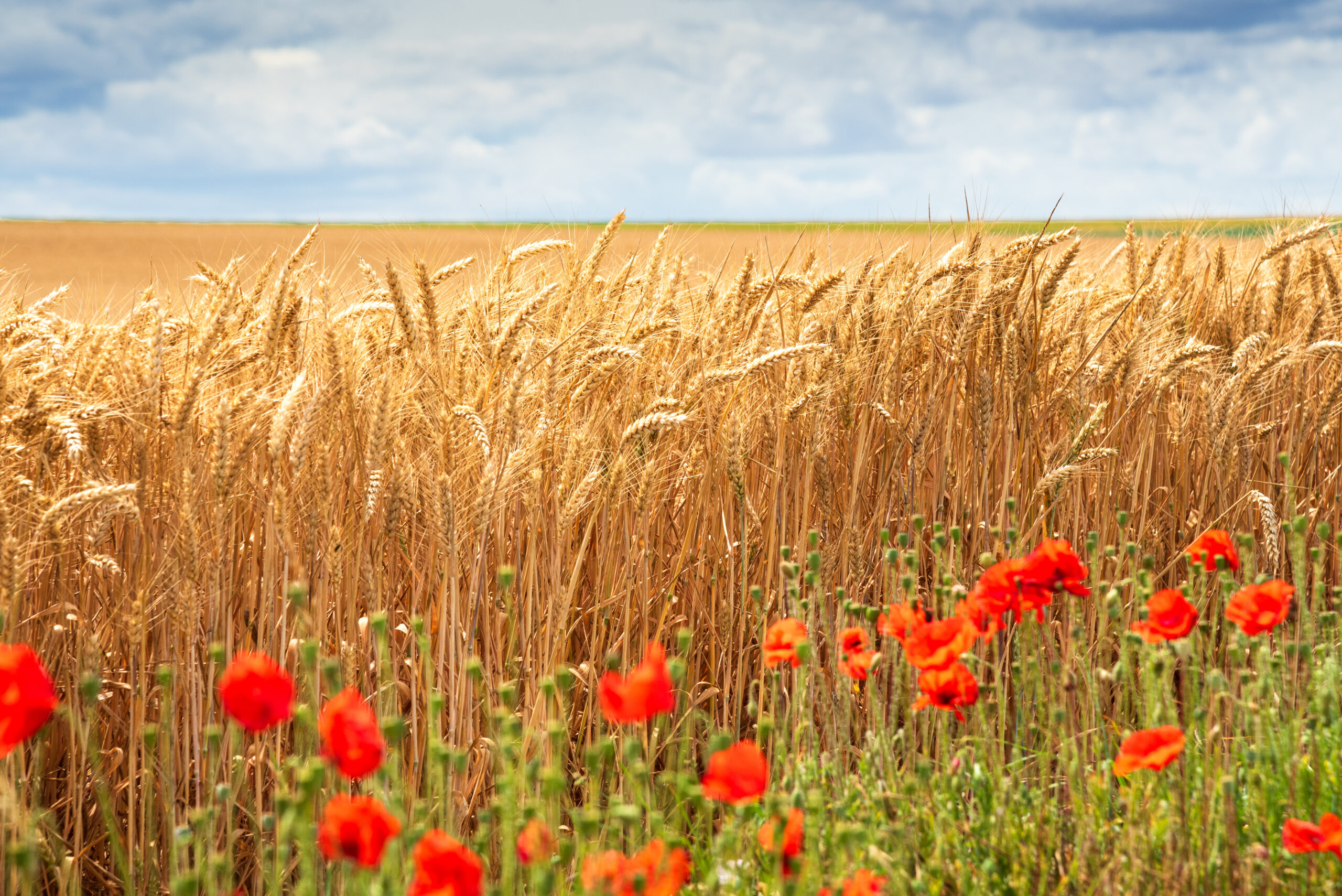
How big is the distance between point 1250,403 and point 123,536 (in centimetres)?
290

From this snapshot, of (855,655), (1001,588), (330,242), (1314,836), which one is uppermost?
(330,242)

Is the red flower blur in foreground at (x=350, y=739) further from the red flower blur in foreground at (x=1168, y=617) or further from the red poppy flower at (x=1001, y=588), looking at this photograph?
the red flower blur in foreground at (x=1168, y=617)

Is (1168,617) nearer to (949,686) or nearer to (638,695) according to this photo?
(949,686)

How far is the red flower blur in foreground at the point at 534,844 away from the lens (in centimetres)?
93

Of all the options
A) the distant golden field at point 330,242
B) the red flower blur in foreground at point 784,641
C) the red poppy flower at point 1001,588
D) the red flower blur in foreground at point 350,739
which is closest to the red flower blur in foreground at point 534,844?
the red flower blur in foreground at point 350,739

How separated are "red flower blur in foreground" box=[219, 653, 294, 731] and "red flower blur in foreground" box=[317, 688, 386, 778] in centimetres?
8

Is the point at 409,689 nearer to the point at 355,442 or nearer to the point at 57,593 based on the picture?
the point at 355,442

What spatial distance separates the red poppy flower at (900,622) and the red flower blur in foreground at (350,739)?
748mm

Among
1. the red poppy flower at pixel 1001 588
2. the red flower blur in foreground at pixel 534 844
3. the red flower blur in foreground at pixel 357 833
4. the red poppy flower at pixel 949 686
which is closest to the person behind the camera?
the red flower blur in foreground at pixel 357 833

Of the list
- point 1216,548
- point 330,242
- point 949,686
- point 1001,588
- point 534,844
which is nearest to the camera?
point 534,844

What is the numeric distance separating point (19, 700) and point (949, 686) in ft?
3.53

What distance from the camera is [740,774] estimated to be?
0.99 metres

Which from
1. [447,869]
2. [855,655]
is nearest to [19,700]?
[447,869]

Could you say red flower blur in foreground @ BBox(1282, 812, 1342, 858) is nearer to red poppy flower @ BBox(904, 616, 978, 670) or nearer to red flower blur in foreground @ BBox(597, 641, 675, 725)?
red poppy flower @ BBox(904, 616, 978, 670)
